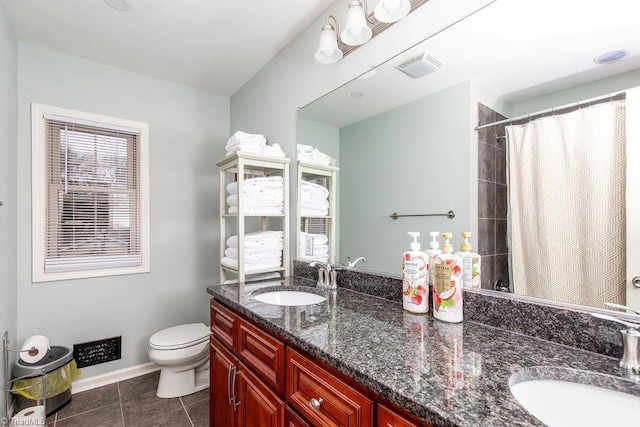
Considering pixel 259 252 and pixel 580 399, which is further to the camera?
pixel 259 252

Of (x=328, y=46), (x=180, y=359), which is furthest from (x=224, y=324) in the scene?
(x=328, y=46)

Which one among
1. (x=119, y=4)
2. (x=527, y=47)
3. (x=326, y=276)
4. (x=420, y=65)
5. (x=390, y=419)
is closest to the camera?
(x=390, y=419)

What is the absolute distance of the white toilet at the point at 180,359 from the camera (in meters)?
2.06

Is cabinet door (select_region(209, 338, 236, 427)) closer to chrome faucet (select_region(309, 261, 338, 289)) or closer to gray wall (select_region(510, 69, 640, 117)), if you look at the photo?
chrome faucet (select_region(309, 261, 338, 289))

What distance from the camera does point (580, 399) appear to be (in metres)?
0.66

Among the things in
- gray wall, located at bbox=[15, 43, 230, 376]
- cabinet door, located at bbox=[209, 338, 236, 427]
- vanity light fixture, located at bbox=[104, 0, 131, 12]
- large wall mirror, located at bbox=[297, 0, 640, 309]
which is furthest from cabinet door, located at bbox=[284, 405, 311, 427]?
vanity light fixture, located at bbox=[104, 0, 131, 12]

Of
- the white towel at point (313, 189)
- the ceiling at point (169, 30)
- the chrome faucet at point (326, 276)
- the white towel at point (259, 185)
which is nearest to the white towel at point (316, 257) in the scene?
the chrome faucet at point (326, 276)

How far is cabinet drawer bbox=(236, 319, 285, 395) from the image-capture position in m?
1.02

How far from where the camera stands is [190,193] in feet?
9.12

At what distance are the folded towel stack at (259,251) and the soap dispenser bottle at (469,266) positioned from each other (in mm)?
1197

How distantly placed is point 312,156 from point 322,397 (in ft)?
4.49

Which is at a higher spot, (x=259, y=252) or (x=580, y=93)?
(x=580, y=93)

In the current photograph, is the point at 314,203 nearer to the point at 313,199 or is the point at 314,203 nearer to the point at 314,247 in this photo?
the point at 313,199

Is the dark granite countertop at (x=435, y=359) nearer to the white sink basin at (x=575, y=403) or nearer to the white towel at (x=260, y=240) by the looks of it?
the white sink basin at (x=575, y=403)
